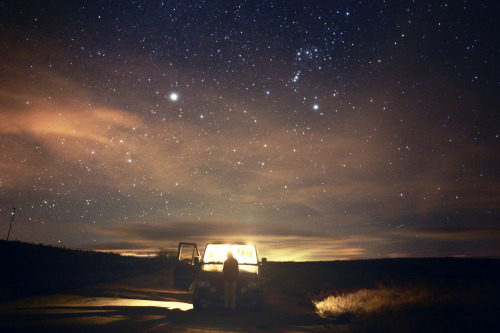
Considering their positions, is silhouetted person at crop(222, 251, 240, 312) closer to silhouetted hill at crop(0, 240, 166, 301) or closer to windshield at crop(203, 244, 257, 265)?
windshield at crop(203, 244, 257, 265)

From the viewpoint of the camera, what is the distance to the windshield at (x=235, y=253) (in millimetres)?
10906

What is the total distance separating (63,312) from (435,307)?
38.0ft

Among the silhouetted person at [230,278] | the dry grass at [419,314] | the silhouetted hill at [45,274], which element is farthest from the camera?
the silhouetted hill at [45,274]

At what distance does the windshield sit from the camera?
10906 mm

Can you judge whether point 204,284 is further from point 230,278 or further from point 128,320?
point 128,320

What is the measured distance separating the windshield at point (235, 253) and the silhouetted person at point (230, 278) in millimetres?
1568

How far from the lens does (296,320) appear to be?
9.91 m

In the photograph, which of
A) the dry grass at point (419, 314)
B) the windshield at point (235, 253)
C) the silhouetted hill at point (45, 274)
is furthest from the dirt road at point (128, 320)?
the silhouetted hill at point (45, 274)

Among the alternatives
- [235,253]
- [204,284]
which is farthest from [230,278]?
[235,253]

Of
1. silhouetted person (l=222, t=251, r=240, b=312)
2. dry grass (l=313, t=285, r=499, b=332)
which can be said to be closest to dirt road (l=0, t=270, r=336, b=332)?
silhouetted person (l=222, t=251, r=240, b=312)

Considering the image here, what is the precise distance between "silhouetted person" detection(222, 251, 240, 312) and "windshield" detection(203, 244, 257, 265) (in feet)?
5.14

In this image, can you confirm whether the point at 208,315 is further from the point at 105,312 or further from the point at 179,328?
the point at 105,312

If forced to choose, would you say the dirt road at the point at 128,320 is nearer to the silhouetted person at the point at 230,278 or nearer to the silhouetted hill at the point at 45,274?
the silhouetted person at the point at 230,278

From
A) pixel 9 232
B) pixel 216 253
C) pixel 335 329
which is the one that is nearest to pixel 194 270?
pixel 216 253
